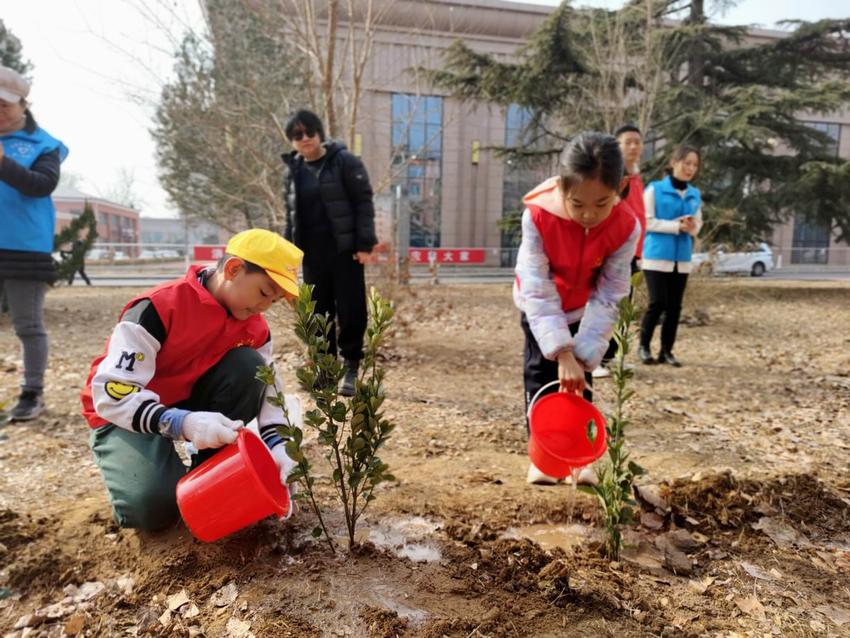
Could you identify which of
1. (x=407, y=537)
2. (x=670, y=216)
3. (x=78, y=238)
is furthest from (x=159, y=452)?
(x=78, y=238)

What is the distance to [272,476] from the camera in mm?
1831

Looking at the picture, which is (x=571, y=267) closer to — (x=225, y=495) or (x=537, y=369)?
(x=537, y=369)

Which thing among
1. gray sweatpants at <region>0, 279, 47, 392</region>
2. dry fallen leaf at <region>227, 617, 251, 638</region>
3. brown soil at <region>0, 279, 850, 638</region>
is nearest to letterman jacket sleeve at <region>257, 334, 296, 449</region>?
brown soil at <region>0, 279, 850, 638</region>

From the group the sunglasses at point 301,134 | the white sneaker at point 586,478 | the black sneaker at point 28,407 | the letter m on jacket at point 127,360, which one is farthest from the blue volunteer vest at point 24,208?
the white sneaker at point 586,478

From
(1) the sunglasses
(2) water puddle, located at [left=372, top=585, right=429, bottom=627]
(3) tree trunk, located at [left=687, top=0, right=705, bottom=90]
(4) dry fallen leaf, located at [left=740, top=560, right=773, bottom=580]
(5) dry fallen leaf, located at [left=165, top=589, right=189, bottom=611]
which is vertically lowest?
(5) dry fallen leaf, located at [left=165, top=589, right=189, bottom=611]

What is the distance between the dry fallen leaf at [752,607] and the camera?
1534 millimetres

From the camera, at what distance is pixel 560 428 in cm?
221

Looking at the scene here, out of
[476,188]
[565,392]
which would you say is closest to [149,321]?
[565,392]

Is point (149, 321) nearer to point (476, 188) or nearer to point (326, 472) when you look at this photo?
point (326, 472)

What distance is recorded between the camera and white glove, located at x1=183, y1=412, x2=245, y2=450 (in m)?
1.66

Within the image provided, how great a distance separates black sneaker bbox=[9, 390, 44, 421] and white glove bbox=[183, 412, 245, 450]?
6.59 ft

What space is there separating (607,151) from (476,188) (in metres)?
25.6

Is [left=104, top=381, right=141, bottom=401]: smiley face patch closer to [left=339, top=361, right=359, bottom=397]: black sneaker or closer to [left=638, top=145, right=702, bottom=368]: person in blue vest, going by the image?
[left=339, top=361, right=359, bottom=397]: black sneaker

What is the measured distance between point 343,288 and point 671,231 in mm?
2404
